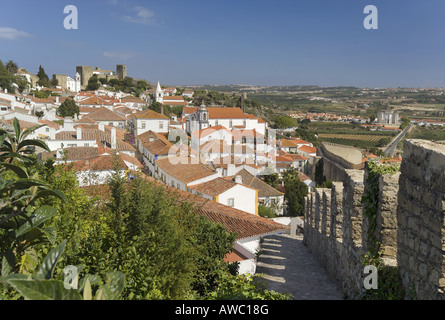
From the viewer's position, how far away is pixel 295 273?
10.3 meters

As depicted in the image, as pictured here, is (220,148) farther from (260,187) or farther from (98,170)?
(98,170)

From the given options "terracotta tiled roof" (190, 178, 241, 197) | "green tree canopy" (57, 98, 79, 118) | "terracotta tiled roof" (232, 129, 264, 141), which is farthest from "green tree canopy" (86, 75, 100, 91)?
"terracotta tiled roof" (190, 178, 241, 197)

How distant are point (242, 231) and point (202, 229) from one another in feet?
11.1

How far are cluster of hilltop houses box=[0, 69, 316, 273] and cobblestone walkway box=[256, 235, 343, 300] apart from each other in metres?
A: 0.78

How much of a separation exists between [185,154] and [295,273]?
21469 millimetres

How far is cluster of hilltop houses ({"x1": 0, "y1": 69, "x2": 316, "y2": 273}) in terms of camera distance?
13586mm

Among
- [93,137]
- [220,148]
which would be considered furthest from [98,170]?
[220,148]

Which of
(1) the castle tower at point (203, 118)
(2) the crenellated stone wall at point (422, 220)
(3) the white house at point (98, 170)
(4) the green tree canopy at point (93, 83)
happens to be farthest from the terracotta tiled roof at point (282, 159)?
(4) the green tree canopy at point (93, 83)

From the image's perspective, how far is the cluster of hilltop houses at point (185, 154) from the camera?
535 inches

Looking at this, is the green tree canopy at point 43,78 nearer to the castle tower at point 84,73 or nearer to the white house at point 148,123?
the castle tower at point 84,73

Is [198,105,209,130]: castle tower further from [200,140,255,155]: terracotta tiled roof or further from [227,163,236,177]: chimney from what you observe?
[227,163,236,177]: chimney

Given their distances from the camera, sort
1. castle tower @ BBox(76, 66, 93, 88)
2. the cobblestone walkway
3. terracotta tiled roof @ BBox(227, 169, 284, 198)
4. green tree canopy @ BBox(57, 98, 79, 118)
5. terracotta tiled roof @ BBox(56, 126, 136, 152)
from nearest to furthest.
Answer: the cobblestone walkway, terracotta tiled roof @ BBox(56, 126, 136, 152), terracotta tiled roof @ BBox(227, 169, 284, 198), green tree canopy @ BBox(57, 98, 79, 118), castle tower @ BBox(76, 66, 93, 88)
